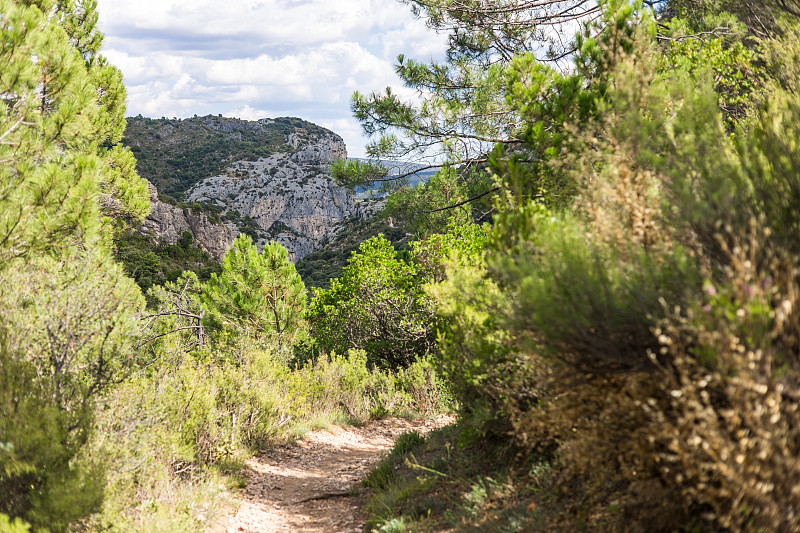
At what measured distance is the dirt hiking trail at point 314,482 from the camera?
17.1 ft

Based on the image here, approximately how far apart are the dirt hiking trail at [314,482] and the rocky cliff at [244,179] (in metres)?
41.7

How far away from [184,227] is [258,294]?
122ft

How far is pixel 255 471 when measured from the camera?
665cm

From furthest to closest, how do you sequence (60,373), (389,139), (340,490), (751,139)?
(389,139)
(340,490)
(60,373)
(751,139)

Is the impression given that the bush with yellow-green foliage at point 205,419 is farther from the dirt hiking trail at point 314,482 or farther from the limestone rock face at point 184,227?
the limestone rock face at point 184,227

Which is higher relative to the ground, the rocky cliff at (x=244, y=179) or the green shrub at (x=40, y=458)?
the rocky cliff at (x=244, y=179)

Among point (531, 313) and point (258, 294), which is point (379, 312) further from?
point (531, 313)

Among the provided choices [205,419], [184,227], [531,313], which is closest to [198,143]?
[184,227]

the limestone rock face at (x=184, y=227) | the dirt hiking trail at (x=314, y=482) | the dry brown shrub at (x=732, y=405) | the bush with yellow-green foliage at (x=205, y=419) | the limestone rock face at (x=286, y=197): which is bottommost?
the dirt hiking trail at (x=314, y=482)

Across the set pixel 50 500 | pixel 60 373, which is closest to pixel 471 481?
pixel 50 500

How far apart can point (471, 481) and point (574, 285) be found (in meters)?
2.69

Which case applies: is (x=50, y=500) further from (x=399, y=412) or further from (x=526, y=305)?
(x=399, y=412)

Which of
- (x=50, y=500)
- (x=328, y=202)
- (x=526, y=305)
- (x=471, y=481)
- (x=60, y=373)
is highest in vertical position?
(x=328, y=202)

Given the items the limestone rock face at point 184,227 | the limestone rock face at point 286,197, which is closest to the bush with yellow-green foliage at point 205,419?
the limestone rock face at point 184,227
